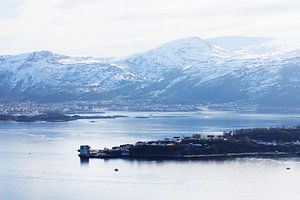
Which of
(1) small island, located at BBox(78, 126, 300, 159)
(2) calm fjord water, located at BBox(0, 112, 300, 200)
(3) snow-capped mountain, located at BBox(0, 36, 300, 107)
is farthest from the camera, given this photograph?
(3) snow-capped mountain, located at BBox(0, 36, 300, 107)

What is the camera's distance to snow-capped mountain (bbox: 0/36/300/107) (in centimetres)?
7906

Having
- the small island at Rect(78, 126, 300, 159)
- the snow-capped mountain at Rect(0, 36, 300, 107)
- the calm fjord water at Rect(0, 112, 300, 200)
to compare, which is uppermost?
the snow-capped mountain at Rect(0, 36, 300, 107)

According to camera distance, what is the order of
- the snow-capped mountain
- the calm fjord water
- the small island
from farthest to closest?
the snow-capped mountain < the small island < the calm fjord water

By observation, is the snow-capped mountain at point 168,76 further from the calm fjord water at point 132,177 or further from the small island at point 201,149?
the calm fjord water at point 132,177

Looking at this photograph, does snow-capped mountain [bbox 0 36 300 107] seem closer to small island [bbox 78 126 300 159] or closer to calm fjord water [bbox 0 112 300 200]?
small island [bbox 78 126 300 159]

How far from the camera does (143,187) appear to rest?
20.8 metres

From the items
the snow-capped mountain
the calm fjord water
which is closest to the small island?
the calm fjord water

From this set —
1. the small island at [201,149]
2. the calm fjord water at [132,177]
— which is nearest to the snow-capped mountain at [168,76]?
the small island at [201,149]

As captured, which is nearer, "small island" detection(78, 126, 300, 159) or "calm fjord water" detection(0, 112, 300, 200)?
"calm fjord water" detection(0, 112, 300, 200)

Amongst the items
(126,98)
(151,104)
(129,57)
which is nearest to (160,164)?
(151,104)

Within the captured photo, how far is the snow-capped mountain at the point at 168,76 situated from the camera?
79.1 meters

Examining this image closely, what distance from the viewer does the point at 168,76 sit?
3553 inches

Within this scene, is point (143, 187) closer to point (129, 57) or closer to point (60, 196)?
point (60, 196)

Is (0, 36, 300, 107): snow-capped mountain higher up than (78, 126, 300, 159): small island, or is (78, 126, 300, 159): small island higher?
(0, 36, 300, 107): snow-capped mountain
